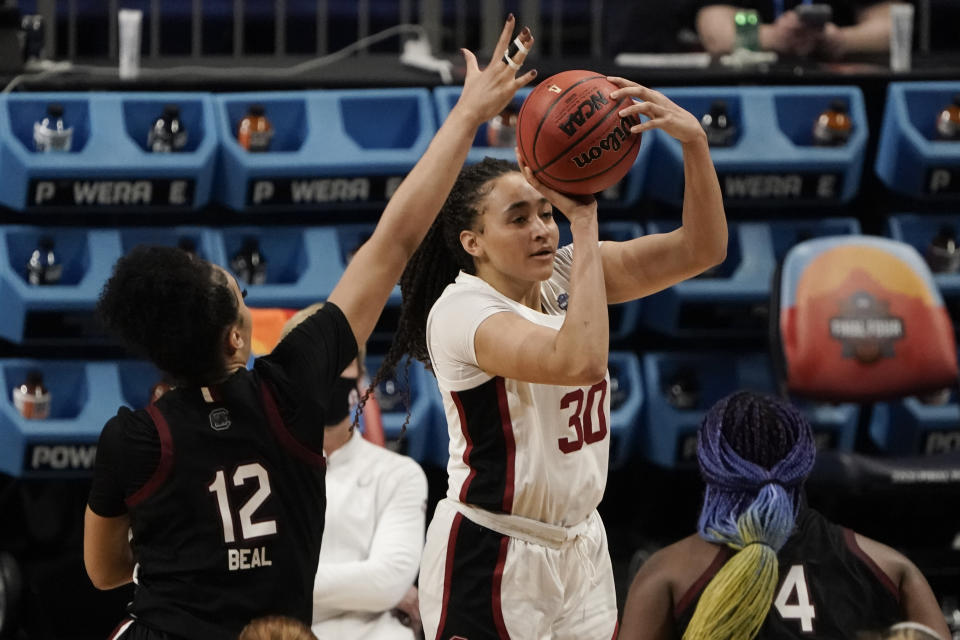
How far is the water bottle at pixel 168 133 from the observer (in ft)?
17.6

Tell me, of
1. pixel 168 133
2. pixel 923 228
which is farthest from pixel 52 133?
pixel 923 228

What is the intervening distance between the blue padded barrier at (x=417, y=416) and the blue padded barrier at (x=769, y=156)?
1168mm

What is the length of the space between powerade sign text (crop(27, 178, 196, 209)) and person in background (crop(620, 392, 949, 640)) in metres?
2.98

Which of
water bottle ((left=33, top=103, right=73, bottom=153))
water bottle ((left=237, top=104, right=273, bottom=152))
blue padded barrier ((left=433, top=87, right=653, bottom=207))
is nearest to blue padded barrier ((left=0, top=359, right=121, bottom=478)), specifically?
water bottle ((left=33, top=103, right=73, bottom=153))

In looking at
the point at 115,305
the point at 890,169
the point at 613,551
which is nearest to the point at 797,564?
the point at 115,305

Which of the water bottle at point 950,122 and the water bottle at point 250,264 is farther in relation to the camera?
the water bottle at point 950,122

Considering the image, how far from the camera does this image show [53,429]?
517 centimetres

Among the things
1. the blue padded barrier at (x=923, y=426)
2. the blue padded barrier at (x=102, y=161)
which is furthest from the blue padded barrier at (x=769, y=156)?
the blue padded barrier at (x=102, y=161)

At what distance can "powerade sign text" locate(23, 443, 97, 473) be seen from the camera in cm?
518

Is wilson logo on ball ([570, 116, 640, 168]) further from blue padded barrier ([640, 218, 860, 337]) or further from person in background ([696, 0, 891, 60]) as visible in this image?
person in background ([696, 0, 891, 60])

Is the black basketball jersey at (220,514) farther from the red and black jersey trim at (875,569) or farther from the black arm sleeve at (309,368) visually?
the red and black jersey trim at (875,569)

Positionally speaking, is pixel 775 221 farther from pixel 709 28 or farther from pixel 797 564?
pixel 797 564

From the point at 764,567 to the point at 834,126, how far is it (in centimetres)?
316

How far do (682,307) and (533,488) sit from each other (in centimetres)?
247
